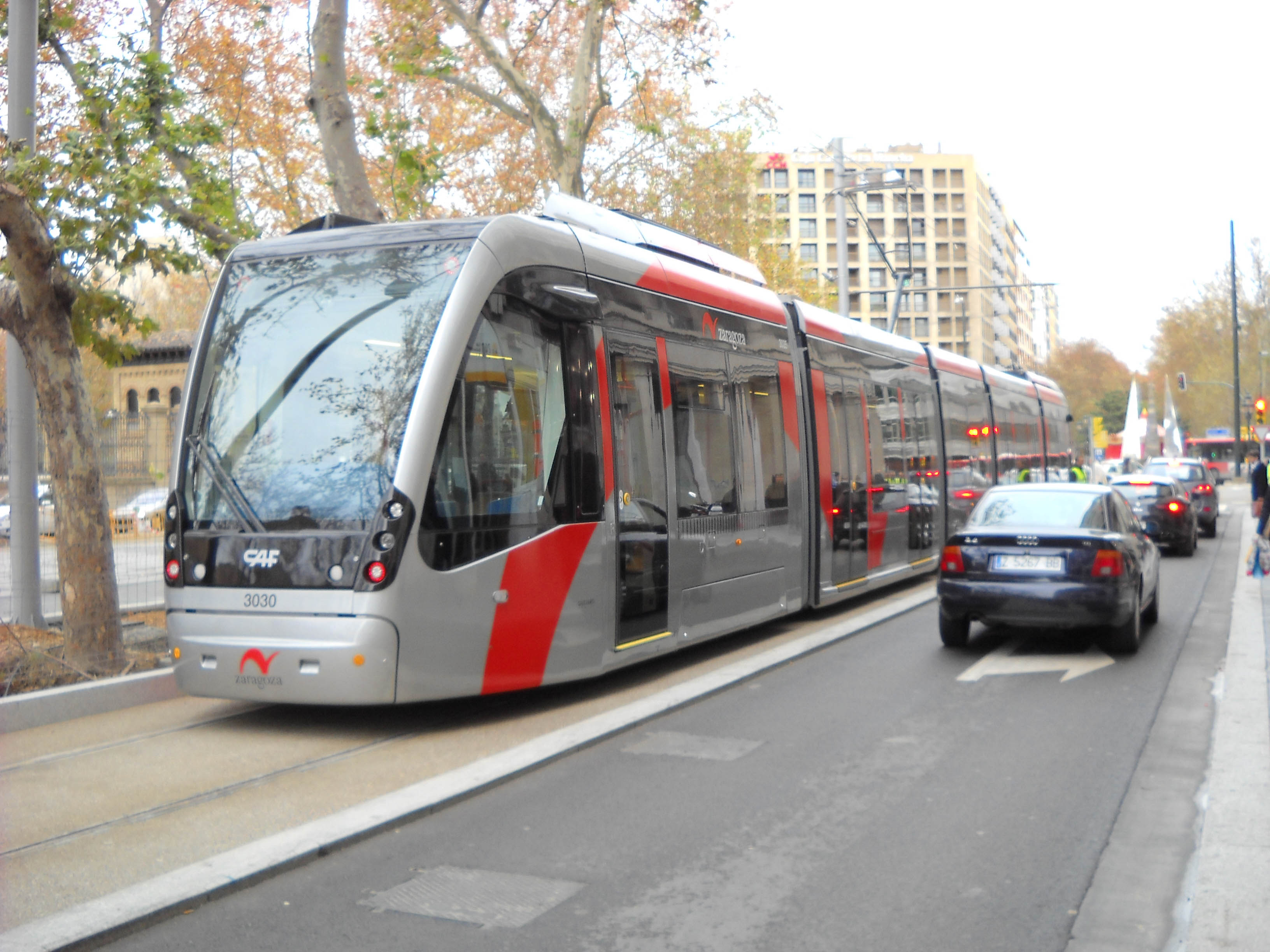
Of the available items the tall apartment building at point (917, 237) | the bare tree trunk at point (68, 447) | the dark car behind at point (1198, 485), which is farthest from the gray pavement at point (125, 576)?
the tall apartment building at point (917, 237)

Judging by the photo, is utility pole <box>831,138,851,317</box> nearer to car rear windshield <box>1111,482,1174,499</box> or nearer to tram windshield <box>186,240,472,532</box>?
car rear windshield <box>1111,482,1174,499</box>

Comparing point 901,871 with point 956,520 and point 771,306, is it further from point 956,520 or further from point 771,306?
point 956,520

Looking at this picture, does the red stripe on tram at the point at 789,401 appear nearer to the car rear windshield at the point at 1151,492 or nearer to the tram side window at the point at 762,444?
the tram side window at the point at 762,444

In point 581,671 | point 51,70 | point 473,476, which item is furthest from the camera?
point 51,70

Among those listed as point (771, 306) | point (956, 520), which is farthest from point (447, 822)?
point (956, 520)

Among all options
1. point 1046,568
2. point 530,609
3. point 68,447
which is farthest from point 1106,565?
point 68,447

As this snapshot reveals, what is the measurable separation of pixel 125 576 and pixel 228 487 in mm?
3740

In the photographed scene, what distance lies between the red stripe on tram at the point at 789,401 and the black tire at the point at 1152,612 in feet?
12.5

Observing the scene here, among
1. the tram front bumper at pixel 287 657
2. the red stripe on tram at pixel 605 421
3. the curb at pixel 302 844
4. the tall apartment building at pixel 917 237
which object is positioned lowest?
the curb at pixel 302 844

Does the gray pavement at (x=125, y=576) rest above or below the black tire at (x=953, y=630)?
above

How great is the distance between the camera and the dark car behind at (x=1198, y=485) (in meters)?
26.4

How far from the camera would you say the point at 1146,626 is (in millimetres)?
12641

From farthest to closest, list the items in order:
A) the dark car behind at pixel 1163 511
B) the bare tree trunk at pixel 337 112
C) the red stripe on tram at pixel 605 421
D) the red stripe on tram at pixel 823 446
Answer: the dark car behind at pixel 1163 511 < the red stripe on tram at pixel 823 446 < the bare tree trunk at pixel 337 112 < the red stripe on tram at pixel 605 421

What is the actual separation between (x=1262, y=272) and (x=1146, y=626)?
60.6 metres
